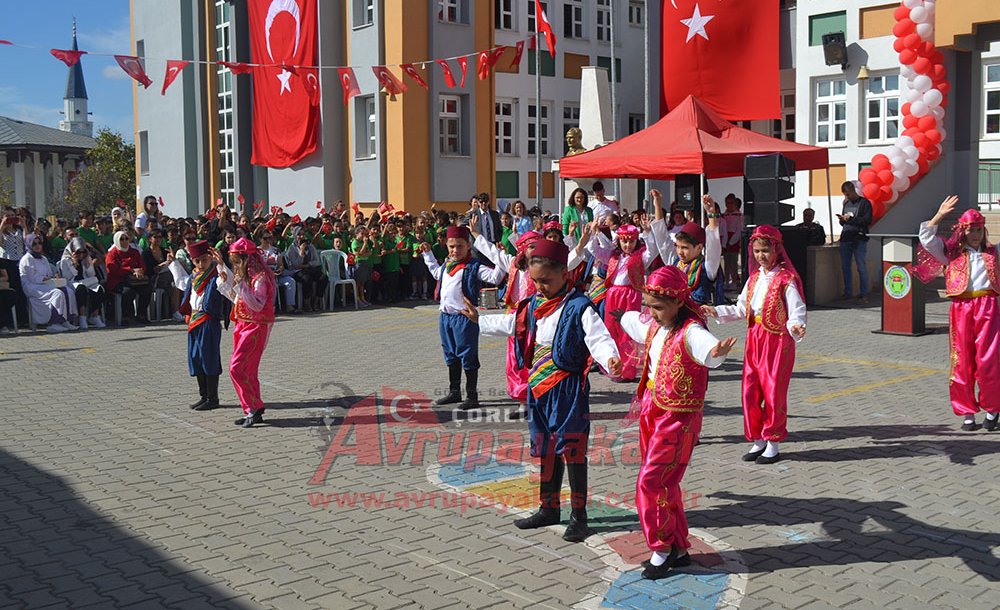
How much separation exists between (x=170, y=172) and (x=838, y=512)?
1369 inches

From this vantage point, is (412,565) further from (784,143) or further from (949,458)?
(784,143)

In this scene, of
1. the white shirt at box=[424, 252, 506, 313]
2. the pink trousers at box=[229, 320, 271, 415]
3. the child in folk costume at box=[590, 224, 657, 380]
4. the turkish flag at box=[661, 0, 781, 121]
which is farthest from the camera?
the turkish flag at box=[661, 0, 781, 121]

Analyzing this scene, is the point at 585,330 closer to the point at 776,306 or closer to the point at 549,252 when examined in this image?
the point at 549,252

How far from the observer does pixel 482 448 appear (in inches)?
340

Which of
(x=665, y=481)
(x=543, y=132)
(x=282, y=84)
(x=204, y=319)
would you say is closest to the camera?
(x=665, y=481)

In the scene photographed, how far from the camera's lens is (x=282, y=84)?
99.5 feet

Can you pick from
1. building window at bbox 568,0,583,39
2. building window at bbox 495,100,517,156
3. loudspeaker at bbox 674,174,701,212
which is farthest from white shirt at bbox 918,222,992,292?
building window at bbox 568,0,583,39

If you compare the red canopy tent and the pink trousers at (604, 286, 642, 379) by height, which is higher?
the red canopy tent

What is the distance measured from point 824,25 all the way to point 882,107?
90.3 inches

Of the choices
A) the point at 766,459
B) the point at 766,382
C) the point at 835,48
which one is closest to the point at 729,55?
the point at 835,48

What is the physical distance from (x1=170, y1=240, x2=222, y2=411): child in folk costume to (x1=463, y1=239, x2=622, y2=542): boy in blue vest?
475cm

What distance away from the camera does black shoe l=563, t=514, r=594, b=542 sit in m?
6.16

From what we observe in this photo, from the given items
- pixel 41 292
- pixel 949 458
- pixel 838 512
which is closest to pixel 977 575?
pixel 838 512

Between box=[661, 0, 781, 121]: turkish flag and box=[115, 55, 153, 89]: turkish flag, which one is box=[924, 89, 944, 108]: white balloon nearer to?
box=[661, 0, 781, 121]: turkish flag
